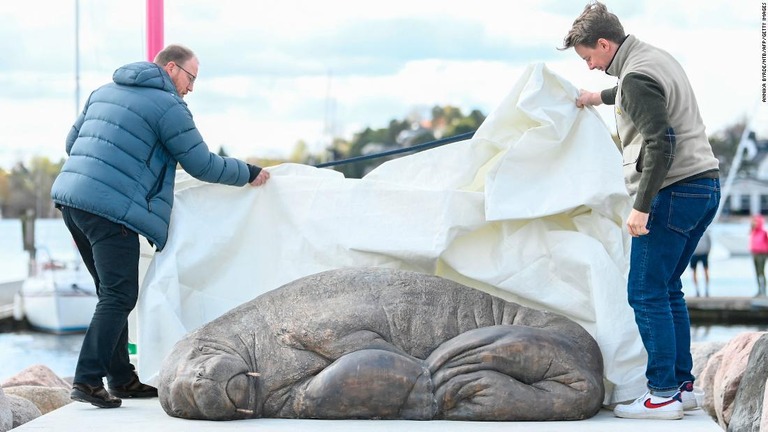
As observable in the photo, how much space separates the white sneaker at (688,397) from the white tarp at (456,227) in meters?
0.42

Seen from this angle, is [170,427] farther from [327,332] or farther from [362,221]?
[362,221]

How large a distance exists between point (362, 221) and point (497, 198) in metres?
0.76

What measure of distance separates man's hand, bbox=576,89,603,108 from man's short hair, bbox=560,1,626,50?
776 millimetres

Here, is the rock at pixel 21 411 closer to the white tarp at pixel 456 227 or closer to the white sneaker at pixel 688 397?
the white tarp at pixel 456 227

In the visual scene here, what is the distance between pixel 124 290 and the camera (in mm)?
5883

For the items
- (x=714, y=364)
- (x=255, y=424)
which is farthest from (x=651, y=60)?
(x=714, y=364)

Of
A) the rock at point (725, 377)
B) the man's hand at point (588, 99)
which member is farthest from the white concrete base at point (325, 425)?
the man's hand at point (588, 99)

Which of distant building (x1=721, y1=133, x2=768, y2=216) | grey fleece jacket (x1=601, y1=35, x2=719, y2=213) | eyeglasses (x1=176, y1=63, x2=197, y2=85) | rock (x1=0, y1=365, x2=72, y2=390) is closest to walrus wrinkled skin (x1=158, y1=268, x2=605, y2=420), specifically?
grey fleece jacket (x1=601, y1=35, x2=719, y2=213)

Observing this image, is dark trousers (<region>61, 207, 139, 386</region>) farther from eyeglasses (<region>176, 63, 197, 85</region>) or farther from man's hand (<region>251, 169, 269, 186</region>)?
eyeglasses (<region>176, 63, 197, 85</region>)

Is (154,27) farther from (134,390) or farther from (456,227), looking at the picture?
(456,227)

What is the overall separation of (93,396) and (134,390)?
1.74 feet

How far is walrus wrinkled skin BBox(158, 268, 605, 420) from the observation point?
5.39 m

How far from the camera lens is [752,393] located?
598 cm

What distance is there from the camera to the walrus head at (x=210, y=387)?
537 cm
